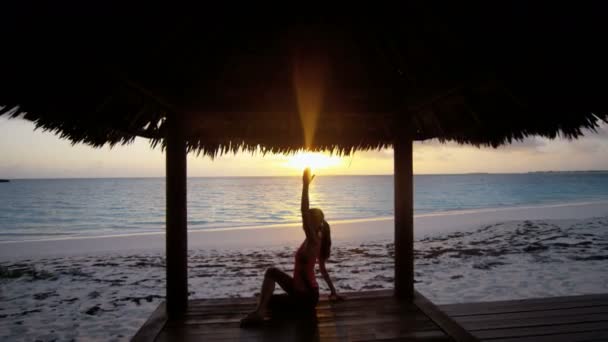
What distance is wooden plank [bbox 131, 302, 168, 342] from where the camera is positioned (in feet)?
8.71

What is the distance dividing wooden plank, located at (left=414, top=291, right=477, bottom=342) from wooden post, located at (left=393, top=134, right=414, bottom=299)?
211 mm

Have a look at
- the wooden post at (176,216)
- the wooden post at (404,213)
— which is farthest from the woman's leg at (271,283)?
the wooden post at (404,213)

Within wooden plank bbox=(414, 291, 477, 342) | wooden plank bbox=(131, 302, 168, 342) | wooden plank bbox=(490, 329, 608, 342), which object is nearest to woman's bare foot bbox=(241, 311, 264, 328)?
wooden plank bbox=(131, 302, 168, 342)

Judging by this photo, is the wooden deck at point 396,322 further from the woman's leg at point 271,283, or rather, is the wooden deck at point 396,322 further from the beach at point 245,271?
the beach at point 245,271

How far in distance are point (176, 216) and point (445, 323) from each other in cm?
241

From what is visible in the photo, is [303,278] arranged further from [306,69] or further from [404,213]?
[306,69]

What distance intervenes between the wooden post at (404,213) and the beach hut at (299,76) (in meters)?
0.01

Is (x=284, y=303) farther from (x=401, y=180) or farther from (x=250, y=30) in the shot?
(x=250, y=30)

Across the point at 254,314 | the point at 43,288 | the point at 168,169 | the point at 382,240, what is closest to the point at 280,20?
the point at 168,169

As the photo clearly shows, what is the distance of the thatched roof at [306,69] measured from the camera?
175cm

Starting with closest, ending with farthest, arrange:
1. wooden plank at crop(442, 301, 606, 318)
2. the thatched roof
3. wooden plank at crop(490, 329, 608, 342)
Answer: the thatched roof, wooden plank at crop(490, 329, 608, 342), wooden plank at crop(442, 301, 606, 318)

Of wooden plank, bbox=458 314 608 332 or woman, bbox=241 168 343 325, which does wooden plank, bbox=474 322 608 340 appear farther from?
woman, bbox=241 168 343 325

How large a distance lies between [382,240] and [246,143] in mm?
7068

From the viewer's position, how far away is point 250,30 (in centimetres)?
235
